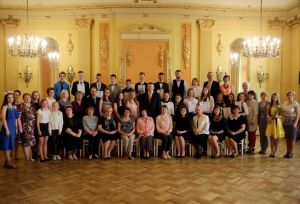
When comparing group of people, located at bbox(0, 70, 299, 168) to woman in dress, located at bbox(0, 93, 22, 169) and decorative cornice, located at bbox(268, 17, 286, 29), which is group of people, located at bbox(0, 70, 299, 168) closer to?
woman in dress, located at bbox(0, 93, 22, 169)

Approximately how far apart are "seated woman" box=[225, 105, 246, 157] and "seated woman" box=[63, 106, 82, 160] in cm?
321

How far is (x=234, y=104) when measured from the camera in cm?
653

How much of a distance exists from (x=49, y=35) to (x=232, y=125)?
6.77 m

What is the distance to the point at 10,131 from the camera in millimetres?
5469

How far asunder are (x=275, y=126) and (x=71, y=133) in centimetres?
434

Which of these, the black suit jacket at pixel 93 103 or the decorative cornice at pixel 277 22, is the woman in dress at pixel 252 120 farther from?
the decorative cornice at pixel 277 22

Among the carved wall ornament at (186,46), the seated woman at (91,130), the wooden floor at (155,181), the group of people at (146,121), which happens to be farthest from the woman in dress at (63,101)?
the carved wall ornament at (186,46)

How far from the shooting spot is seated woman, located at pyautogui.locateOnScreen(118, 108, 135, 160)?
243 inches

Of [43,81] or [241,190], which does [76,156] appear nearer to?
[241,190]

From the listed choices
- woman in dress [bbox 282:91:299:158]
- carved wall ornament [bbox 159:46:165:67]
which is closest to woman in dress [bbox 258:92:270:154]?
woman in dress [bbox 282:91:299:158]

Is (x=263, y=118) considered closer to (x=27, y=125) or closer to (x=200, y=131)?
(x=200, y=131)

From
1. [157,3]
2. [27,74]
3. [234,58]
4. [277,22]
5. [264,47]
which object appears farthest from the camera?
[234,58]

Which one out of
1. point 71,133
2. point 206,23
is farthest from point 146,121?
point 206,23

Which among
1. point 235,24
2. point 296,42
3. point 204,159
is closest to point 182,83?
point 204,159
